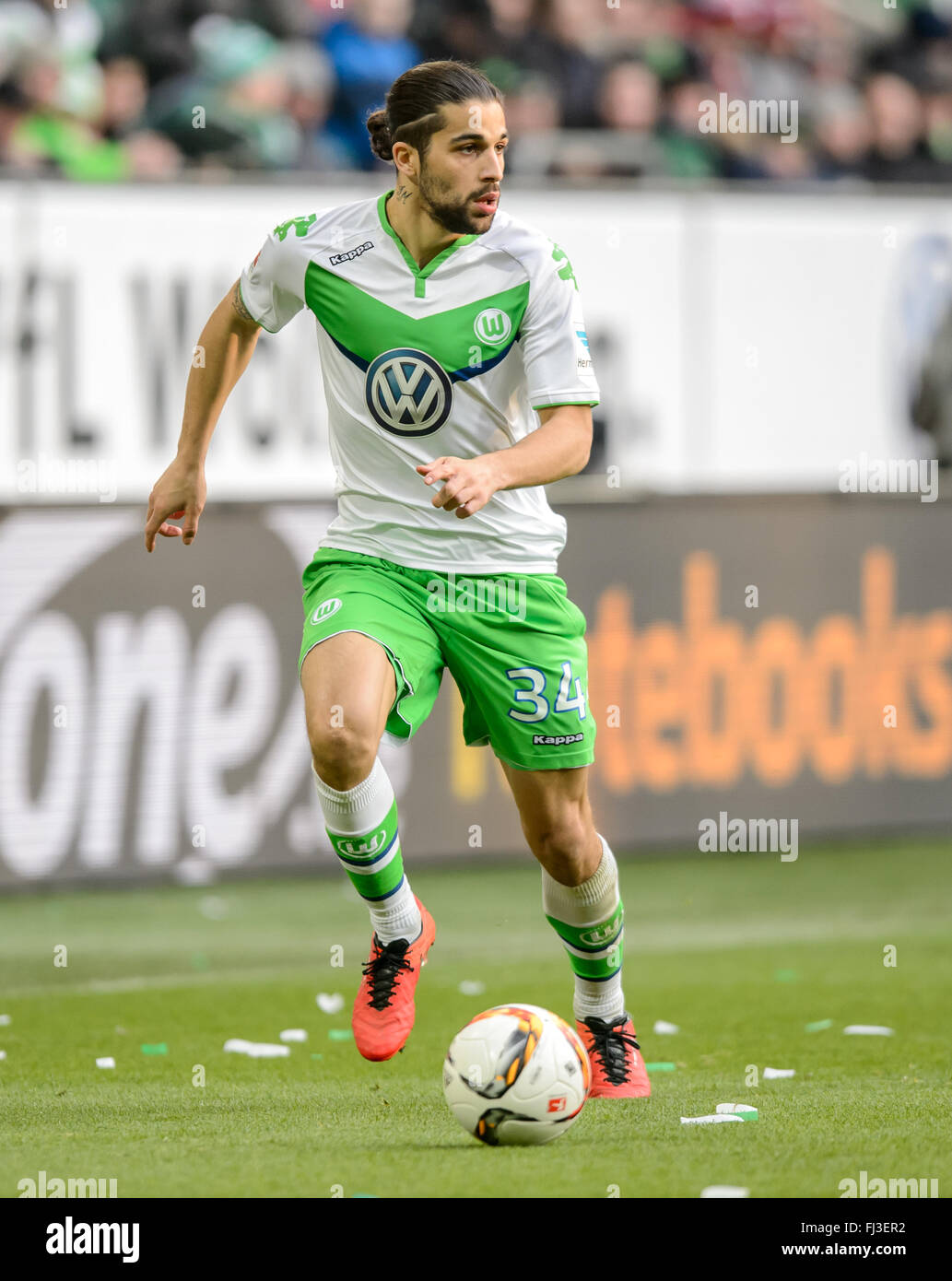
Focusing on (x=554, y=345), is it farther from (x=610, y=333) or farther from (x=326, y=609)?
(x=610, y=333)

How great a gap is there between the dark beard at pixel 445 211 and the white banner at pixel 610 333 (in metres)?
4.59

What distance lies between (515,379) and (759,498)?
5.77 metres

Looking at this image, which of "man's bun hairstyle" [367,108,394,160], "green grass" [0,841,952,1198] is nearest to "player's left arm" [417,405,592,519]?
"man's bun hairstyle" [367,108,394,160]

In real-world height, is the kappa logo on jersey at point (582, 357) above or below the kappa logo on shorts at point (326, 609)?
above

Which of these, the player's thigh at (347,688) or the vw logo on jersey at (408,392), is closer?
the player's thigh at (347,688)

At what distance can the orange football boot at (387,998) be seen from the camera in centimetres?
503

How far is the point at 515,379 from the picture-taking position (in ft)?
→ 17.9

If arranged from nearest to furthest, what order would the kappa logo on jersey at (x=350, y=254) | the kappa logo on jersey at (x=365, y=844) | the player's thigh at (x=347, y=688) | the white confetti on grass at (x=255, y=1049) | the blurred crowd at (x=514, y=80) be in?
the player's thigh at (x=347, y=688)
the kappa logo on jersey at (x=365, y=844)
the kappa logo on jersey at (x=350, y=254)
the white confetti on grass at (x=255, y=1049)
the blurred crowd at (x=514, y=80)

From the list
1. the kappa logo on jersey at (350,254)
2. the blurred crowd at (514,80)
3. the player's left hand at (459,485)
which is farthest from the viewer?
the blurred crowd at (514,80)

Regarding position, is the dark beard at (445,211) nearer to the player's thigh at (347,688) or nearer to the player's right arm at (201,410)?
the player's right arm at (201,410)

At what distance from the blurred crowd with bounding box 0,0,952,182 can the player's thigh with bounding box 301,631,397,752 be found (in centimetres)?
546

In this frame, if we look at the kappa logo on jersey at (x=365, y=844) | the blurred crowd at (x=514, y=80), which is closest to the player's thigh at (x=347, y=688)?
the kappa logo on jersey at (x=365, y=844)

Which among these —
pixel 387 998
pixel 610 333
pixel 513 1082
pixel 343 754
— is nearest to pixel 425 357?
pixel 343 754

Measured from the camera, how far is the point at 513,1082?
15.4ft
